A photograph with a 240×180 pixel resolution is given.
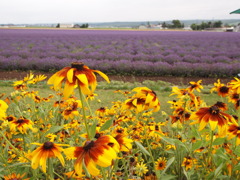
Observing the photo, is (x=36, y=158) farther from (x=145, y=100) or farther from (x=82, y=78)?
(x=145, y=100)

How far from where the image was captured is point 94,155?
83 centimetres

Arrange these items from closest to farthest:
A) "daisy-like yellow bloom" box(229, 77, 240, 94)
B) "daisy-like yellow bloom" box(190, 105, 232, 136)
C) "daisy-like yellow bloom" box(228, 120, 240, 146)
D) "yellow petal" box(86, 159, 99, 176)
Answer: "yellow petal" box(86, 159, 99, 176) < "daisy-like yellow bloom" box(190, 105, 232, 136) < "daisy-like yellow bloom" box(228, 120, 240, 146) < "daisy-like yellow bloom" box(229, 77, 240, 94)

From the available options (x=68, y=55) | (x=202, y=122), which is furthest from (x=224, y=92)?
(x=68, y=55)

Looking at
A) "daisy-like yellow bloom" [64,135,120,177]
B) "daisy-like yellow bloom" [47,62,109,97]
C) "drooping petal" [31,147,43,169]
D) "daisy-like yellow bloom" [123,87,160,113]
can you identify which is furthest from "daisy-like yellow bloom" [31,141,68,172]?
"daisy-like yellow bloom" [123,87,160,113]

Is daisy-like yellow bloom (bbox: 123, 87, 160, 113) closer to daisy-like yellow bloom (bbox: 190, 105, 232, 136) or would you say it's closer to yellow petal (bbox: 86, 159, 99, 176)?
daisy-like yellow bloom (bbox: 190, 105, 232, 136)

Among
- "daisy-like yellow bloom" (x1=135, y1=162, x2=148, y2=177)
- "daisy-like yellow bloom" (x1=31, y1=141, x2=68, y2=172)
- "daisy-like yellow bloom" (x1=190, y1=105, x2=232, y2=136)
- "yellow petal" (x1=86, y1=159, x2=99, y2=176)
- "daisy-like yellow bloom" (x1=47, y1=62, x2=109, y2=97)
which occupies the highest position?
"daisy-like yellow bloom" (x1=47, y1=62, x2=109, y2=97)

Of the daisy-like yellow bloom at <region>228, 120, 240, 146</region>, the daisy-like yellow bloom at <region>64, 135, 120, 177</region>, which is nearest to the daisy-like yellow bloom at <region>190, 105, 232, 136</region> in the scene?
the daisy-like yellow bloom at <region>228, 120, 240, 146</region>

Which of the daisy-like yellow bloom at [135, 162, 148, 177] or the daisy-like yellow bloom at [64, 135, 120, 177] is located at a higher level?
the daisy-like yellow bloom at [64, 135, 120, 177]

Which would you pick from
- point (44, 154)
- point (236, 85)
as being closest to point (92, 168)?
point (44, 154)

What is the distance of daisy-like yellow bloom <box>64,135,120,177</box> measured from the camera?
32.0 inches

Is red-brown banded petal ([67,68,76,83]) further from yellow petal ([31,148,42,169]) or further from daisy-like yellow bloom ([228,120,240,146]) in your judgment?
daisy-like yellow bloom ([228,120,240,146])

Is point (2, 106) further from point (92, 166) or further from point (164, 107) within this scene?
point (164, 107)

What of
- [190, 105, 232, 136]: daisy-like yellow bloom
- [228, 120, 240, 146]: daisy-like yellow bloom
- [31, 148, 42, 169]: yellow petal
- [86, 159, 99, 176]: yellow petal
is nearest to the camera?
[86, 159, 99, 176]: yellow petal

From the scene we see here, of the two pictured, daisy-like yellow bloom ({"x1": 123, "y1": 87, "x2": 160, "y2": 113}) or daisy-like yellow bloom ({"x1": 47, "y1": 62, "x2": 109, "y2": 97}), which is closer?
daisy-like yellow bloom ({"x1": 47, "y1": 62, "x2": 109, "y2": 97})
